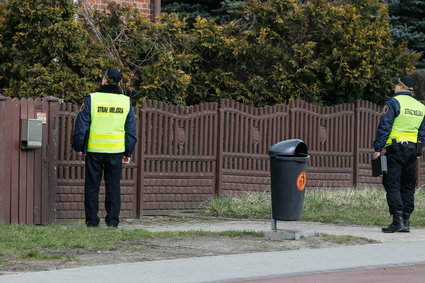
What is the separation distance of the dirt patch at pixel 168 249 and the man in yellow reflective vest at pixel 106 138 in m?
1.52

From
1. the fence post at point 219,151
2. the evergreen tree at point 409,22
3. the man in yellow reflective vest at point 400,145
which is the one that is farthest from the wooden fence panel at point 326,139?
the evergreen tree at point 409,22

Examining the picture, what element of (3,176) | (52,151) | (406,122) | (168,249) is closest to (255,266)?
(168,249)

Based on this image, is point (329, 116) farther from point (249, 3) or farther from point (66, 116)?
point (66, 116)

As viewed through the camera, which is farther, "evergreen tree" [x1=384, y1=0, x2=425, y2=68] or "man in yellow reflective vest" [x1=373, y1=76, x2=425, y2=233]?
"evergreen tree" [x1=384, y1=0, x2=425, y2=68]

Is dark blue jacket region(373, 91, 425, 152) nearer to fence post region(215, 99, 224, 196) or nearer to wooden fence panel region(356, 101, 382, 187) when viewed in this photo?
fence post region(215, 99, 224, 196)

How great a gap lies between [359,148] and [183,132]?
4353mm

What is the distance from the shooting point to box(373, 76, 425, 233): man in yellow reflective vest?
13.3 m

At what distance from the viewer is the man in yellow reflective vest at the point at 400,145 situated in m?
13.3

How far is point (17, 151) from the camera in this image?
43.9 ft

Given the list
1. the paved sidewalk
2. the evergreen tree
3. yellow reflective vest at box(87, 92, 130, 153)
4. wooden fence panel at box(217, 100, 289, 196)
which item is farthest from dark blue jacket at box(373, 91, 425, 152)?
the evergreen tree

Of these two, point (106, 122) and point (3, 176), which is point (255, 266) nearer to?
point (106, 122)

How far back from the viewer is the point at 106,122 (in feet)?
42.9

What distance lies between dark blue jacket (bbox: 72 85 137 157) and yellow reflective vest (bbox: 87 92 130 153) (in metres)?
0.06

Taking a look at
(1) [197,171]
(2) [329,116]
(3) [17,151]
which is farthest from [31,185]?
(2) [329,116]
